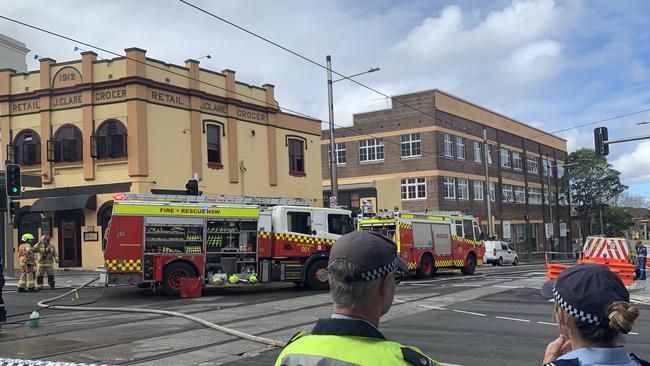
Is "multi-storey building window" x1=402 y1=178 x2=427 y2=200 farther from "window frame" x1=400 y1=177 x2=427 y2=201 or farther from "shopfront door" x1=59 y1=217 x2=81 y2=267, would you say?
"shopfront door" x1=59 y1=217 x2=81 y2=267

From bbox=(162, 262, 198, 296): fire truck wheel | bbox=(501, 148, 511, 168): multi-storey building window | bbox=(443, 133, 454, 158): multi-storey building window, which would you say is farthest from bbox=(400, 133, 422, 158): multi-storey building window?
bbox=(162, 262, 198, 296): fire truck wheel

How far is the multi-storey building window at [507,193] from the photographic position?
55.7m

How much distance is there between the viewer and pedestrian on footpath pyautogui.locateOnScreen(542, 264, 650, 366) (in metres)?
2.18

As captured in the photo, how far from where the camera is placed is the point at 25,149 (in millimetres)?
27297

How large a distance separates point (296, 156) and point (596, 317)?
1229 inches

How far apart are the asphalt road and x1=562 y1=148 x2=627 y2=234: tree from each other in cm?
5195

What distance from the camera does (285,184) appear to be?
32.2m

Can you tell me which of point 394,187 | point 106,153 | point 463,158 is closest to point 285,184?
point 106,153

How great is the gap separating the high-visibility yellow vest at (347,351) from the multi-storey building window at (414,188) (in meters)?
44.8

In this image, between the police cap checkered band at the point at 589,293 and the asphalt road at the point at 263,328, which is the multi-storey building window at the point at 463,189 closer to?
the asphalt road at the point at 263,328

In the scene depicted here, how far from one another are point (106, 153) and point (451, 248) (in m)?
15.5

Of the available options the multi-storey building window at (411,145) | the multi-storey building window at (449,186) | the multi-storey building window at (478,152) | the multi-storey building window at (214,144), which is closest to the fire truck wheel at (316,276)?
the multi-storey building window at (214,144)

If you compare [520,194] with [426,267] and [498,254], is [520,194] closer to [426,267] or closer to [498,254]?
[498,254]

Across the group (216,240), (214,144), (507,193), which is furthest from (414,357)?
(507,193)
